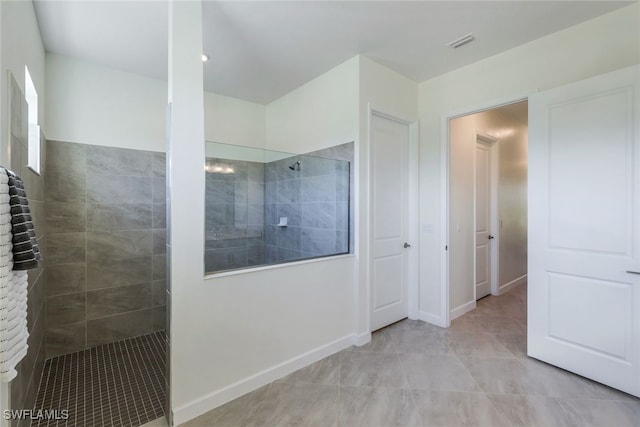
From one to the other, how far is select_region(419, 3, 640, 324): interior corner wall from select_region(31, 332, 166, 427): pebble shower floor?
271 centimetres

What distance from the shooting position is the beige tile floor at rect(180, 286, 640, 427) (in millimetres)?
1735

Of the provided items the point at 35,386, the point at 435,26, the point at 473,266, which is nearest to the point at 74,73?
the point at 35,386

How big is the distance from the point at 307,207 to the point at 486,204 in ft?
8.76

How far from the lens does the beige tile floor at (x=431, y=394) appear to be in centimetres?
174

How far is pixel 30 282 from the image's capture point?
1700mm

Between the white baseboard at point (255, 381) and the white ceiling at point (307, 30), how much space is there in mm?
2631

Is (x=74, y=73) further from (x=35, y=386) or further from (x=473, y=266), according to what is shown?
(x=473, y=266)

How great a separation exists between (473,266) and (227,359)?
10.3 feet

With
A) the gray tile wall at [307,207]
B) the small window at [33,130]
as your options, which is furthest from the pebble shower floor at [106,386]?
the small window at [33,130]

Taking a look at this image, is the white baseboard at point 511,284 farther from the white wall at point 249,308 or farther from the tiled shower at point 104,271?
the tiled shower at point 104,271

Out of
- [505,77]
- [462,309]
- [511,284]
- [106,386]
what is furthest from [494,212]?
[106,386]

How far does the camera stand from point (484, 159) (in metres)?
3.97

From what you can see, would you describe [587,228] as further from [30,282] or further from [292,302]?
[30,282]

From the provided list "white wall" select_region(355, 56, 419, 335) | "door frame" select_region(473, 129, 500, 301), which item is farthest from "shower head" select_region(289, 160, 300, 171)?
"door frame" select_region(473, 129, 500, 301)
